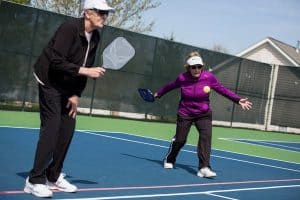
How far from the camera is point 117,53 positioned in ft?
58.5

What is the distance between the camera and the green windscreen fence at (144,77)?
1510 cm

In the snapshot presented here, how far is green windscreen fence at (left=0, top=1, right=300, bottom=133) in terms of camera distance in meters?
15.1

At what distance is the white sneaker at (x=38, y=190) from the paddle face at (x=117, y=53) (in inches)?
480

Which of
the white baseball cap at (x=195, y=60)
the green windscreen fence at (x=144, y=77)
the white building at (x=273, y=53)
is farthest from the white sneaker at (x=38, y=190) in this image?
the white building at (x=273, y=53)

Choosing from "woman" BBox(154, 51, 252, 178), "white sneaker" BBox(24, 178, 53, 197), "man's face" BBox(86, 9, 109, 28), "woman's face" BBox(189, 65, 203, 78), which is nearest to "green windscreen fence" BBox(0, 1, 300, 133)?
"woman" BBox(154, 51, 252, 178)

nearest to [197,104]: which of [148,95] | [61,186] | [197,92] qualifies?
[197,92]

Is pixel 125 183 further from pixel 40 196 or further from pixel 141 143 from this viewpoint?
pixel 141 143

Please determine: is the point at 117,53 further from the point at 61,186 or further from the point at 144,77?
the point at 61,186

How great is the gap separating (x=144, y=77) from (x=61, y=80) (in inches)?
536

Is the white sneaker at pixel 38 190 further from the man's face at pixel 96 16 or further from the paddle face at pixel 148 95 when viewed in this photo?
the paddle face at pixel 148 95

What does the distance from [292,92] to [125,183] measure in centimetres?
1922

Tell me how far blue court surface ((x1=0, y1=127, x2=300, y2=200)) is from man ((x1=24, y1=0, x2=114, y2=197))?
1.04ft

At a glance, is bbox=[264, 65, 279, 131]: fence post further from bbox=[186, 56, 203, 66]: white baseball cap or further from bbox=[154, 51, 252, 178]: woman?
bbox=[186, 56, 203, 66]: white baseball cap

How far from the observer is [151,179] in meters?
7.23
